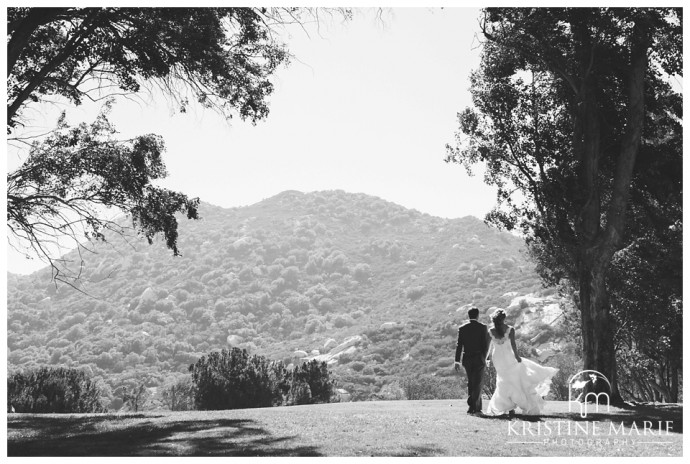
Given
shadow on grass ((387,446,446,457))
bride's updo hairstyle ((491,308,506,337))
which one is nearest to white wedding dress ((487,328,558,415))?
bride's updo hairstyle ((491,308,506,337))

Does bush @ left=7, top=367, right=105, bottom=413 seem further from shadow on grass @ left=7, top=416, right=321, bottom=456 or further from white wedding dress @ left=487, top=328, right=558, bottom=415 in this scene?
white wedding dress @ left=487, top=328, right=558, bottom=415

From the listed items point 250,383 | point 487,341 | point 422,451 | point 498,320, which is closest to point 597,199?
point 498,320

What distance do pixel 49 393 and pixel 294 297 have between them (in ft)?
430

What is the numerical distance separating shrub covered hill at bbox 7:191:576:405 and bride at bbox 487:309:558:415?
2445 inches

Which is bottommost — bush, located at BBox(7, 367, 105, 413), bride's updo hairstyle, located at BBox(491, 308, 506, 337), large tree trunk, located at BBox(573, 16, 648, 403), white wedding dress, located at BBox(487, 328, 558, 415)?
A: bush, located at BBox(7, 367, 105, 413)

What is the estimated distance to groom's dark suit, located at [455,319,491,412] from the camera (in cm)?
1223

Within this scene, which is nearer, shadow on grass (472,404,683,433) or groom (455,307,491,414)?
shadow on grass (472,404,683,433)

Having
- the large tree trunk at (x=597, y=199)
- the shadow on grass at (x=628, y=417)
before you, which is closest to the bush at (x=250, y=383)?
the large tree trunk at (x=597, y=199)

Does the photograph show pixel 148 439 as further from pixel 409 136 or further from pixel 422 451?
pixel 409 136

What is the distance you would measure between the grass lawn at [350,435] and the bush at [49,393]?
1003 centimetres

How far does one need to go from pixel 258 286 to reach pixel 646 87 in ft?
454

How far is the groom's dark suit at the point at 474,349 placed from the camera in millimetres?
12234

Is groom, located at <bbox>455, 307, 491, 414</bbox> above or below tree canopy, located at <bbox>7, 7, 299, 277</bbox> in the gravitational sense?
below

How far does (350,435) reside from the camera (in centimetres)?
987
